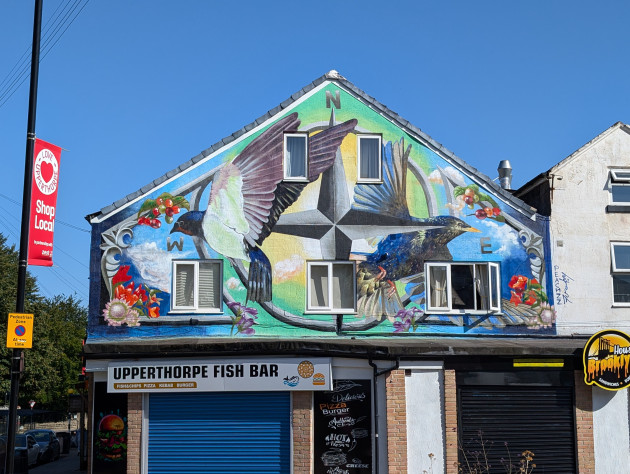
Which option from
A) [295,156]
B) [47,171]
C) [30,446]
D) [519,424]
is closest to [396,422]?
[519,424]

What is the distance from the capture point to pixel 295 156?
19734 millimetres

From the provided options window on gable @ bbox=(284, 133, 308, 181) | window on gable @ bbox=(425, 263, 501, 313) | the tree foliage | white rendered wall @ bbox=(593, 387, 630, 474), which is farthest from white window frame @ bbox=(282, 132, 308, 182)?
the tree foliage

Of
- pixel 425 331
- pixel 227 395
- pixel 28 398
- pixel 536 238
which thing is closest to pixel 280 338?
pixel 227 395

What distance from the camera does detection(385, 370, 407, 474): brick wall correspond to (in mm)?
17297

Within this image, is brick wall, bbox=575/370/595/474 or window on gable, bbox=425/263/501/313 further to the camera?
window on gable, bbox=425/263/501/313

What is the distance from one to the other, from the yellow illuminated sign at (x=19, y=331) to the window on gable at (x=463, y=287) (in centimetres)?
926

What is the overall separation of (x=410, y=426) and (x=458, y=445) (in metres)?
1.17

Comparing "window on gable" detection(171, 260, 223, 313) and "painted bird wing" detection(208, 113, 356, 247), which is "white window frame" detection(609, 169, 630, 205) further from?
"window on gable" detection(171, 260, 223, 313)

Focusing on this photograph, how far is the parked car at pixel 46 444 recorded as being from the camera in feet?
118

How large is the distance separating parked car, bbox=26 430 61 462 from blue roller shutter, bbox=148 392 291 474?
20125 mm

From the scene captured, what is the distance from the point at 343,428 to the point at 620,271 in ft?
26.8

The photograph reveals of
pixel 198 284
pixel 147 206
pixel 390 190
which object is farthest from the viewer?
pixel 390 190

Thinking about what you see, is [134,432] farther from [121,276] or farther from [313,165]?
[313,165]

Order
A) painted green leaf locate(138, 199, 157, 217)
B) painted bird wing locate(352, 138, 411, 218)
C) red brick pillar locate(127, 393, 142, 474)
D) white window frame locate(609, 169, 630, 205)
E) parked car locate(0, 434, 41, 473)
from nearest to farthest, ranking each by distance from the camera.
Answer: red brick pillar locate(127, 393, 142, 474), painted green leaf locate(138, 199, 157, 217), painted bird wing locate(352, 138, 411, 218), white window frame locate(609, 169, 630, 205), parked car locate(0, 434, 41, 473)
